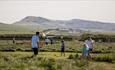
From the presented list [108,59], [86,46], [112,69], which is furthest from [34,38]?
[112,69]

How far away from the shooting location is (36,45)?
2370 centimetres

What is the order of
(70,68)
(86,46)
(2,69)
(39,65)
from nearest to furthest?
(2,69)
(70,68)
(39,65)
(86,46)

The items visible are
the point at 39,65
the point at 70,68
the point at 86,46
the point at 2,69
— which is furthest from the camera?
the point at 86,46

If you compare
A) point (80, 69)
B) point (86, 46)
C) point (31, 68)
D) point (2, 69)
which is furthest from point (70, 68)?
point (86, 46)

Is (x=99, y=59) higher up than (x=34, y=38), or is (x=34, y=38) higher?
(x=34, y=38)

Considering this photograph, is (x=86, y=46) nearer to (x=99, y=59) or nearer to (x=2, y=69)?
(x=99, y=59)

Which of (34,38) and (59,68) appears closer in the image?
(59,68)

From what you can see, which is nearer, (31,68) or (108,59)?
(31,68)

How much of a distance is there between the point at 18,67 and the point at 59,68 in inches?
79.1

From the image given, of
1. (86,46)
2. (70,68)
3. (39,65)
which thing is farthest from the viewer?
(86,46)

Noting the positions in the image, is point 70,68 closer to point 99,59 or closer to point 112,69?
point 112,69

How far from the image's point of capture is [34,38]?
2353 cm

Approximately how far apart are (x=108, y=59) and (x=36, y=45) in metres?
4.97

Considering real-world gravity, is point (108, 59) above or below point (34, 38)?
below
